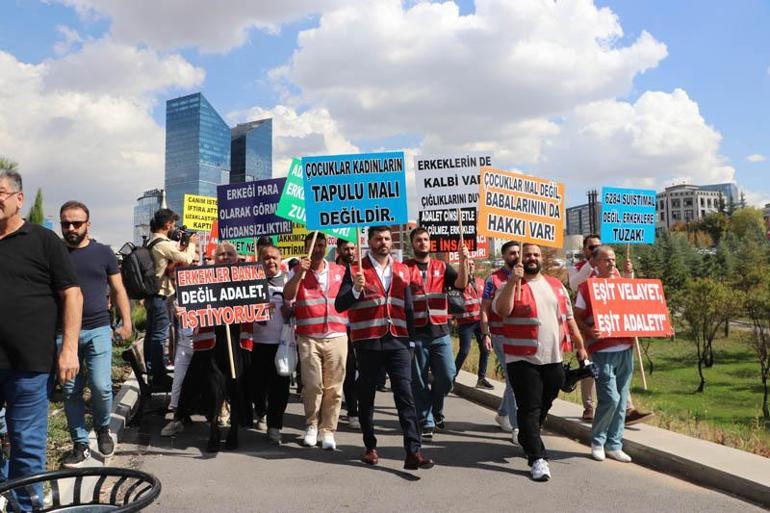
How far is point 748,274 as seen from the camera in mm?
53438

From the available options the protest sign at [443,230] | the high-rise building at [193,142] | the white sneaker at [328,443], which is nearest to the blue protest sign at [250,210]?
the protest sign at [443,230]

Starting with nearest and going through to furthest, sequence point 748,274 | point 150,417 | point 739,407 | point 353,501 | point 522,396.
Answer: point 353,501 → point 522,396 → point 150,417 → point 739,407 → point 748,274

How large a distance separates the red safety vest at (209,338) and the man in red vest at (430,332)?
1.72 meters

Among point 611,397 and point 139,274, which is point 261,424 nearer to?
point 139,274

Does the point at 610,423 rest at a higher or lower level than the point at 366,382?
lower

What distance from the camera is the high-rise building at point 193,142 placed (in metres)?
169

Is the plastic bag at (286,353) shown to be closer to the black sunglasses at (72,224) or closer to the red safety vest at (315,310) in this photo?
the red safety vest at (315,310)

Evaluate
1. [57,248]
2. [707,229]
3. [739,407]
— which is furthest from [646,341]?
[707,229]

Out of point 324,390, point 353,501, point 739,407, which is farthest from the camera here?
point 739,407

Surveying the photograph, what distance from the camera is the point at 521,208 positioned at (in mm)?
7520

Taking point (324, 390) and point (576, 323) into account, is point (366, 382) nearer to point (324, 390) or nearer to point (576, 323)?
point (324, 390)

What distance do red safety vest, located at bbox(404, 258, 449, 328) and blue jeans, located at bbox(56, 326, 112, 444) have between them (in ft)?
9.47

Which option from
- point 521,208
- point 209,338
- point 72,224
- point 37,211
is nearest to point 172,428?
point 209,338

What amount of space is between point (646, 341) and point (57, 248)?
144ft
